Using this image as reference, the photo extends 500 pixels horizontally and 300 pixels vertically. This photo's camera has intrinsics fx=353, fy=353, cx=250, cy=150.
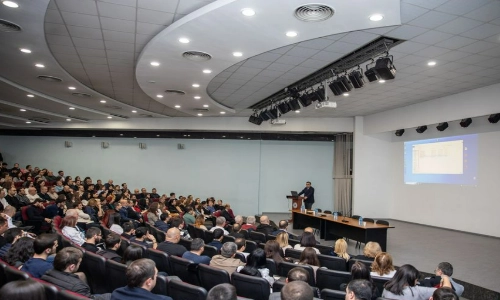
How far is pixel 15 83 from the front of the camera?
392 inches

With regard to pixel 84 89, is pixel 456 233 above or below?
below

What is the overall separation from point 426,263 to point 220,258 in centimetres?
511

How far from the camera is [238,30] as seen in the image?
218 inches

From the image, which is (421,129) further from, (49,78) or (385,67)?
(49,78)

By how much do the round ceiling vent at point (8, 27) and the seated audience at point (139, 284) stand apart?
5.08 meters

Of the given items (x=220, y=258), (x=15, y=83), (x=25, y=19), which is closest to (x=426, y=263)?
(x=220, y=258)

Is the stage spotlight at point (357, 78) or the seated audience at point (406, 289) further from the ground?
the stage spotlight at point (357, 78)

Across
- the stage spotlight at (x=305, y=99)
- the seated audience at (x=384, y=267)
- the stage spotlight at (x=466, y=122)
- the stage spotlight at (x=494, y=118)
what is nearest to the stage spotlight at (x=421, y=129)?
the stage spotlight at (x=466, y=122)

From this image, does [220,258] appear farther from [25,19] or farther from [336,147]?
[336,147]

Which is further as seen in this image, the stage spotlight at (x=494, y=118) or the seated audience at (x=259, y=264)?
the stage spotlight at (x=494, y=118)

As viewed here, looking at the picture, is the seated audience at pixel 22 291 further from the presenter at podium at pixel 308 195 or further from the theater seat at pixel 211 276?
the presenter at podium at pixel 308 195

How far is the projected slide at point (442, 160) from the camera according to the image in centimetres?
1088

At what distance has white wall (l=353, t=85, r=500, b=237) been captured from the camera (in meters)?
10.1

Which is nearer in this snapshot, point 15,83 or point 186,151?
point 15,83
